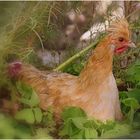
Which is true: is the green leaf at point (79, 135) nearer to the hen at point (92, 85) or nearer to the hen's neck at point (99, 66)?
the hen at point (92, 85)

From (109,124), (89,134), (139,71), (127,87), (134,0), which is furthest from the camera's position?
(134,0)

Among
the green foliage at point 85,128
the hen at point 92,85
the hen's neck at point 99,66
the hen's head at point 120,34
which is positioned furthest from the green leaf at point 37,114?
the hen's head at point 120,34

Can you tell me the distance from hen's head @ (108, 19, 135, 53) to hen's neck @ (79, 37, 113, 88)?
36mm

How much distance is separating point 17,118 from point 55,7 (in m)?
1.20

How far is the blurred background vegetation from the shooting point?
5.51 feet

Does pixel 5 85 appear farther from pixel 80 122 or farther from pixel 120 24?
pixel 120 24

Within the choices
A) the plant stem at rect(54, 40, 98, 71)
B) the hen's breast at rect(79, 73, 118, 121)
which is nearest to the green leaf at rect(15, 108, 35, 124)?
the hen's breast at rect(79, 73, 118, 121)

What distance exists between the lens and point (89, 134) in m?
2.20

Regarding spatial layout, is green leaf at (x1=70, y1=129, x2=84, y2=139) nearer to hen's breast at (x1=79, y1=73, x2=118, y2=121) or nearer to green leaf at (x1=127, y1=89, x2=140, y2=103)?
hen's breast at (x1=79, y1=73, x2=118, y2=121)

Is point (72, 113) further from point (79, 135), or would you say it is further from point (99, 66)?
point (99, 66)

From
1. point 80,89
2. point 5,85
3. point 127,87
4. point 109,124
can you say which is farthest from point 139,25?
point 5,85

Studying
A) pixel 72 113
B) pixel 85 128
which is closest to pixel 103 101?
pixel 72 113

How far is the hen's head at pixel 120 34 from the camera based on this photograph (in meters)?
2.65

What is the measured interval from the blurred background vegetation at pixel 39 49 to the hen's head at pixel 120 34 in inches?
7.5
